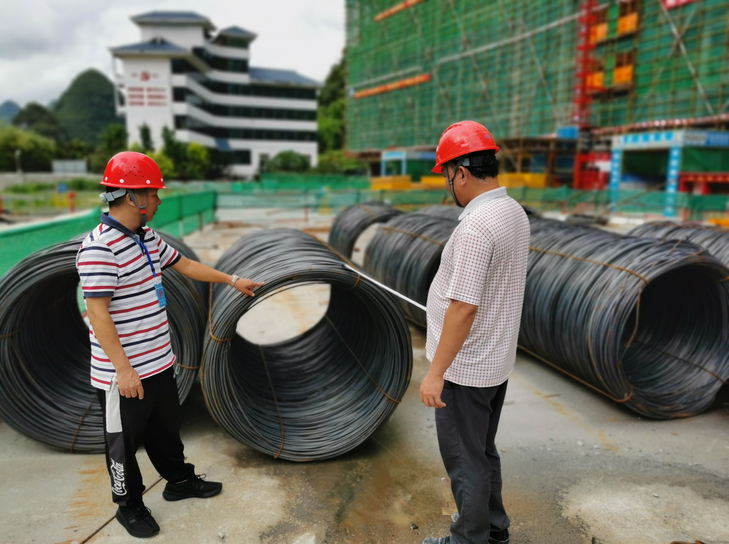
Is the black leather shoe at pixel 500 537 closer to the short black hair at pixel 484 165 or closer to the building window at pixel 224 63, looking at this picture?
the short black hair at pixel 484 165

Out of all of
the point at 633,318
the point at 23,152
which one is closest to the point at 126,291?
the point at 633,318

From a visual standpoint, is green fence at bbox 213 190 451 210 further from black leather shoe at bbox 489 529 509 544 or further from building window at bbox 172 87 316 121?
building window at bbox 172 87 316 121

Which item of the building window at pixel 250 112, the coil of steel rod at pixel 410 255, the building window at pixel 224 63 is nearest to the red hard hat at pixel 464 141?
the coil of steel rod at pixel 410 255

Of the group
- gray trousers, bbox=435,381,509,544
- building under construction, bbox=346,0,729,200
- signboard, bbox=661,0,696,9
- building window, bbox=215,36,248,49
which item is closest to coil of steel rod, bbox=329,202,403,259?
gray trousers, bbox=435,381,509,544

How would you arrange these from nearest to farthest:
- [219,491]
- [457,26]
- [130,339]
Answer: [130,339] → [219,491] → [457,26]

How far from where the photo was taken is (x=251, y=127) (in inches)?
2311

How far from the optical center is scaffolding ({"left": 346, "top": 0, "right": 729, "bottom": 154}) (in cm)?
2328

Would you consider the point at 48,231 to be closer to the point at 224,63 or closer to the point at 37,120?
the point at 224,63

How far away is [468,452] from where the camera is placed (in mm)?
2320

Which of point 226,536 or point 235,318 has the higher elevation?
point 235,318

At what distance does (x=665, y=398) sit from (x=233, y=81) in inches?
2397

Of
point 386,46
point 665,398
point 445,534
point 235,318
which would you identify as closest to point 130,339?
point 235,318

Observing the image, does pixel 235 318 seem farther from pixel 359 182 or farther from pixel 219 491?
pixel 359 182

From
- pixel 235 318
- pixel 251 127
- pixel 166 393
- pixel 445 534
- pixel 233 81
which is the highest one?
pixel 233 81
